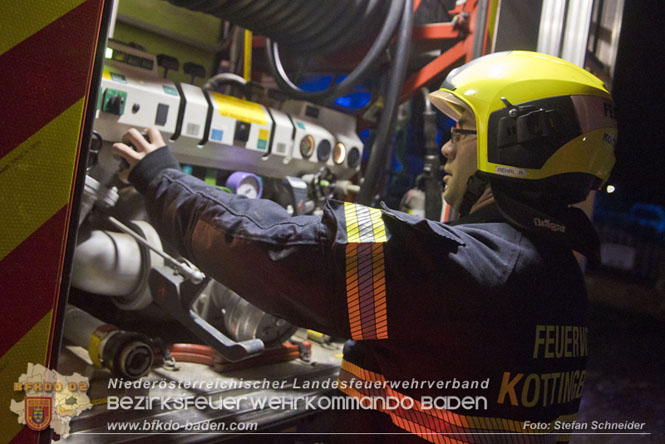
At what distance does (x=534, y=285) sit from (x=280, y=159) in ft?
6.13

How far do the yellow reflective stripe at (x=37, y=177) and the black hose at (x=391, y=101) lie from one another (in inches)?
74.9

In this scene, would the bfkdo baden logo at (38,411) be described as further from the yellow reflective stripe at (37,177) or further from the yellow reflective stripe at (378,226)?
the yellow reflective stripe at (378,226)

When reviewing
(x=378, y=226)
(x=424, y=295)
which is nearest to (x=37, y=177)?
(x=378, y=226)

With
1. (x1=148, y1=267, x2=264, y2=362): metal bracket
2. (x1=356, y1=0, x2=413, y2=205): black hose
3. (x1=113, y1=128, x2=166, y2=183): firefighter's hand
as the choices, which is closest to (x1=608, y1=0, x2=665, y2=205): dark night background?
(x1=356, y1=0, x2=413, y2=205): black hose

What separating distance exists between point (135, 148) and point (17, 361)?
2.32ft

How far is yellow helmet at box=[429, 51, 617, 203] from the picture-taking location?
1344 mm

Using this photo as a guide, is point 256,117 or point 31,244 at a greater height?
point 256,117

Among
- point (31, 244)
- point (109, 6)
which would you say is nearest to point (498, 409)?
point (31, 244)

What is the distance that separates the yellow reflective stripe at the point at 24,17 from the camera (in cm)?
93

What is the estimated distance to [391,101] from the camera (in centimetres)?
272

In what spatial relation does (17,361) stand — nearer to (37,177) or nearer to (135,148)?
(37,177)

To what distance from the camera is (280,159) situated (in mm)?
2844

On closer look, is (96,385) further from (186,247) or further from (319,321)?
(319,321)

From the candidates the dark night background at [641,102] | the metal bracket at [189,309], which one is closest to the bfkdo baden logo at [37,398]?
the metal bracket at [189,309]
